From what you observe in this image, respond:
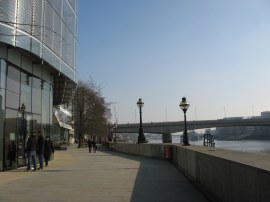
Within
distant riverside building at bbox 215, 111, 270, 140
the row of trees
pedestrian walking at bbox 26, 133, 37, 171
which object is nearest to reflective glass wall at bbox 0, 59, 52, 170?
pedestrian walking at bbox 26, 133, 37, 171

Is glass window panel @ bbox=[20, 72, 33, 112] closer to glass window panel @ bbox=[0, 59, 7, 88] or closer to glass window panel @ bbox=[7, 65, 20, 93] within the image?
glass window panel @ bbox=[7, 65, 20, 93]

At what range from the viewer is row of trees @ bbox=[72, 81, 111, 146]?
7175 cm

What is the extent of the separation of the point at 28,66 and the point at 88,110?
5106 centimetres

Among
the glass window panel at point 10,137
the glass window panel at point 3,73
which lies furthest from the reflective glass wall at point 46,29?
the glass window panel at point 10,137

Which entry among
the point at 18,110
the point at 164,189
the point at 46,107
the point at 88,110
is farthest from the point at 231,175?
the point at 88,110

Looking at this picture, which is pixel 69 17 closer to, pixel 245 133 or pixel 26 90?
pixel 26 90

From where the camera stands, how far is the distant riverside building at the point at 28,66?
719 inches

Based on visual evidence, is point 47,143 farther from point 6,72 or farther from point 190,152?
point 190,152

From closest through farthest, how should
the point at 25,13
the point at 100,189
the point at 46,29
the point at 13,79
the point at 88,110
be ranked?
the point at 100,189, the point at 25,13, the point at 13,79, the point at 46,29, the point at 88,110

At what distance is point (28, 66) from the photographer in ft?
72.1

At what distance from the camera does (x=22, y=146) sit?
842 inches

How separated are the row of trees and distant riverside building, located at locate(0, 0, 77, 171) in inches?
1682

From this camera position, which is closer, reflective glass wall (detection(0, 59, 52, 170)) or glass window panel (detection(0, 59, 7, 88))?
Result: glass window panel (detection(0, 59, 7, 88))

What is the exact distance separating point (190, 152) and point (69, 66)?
1532 cm
